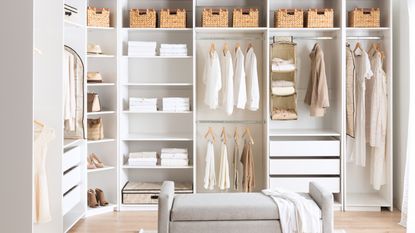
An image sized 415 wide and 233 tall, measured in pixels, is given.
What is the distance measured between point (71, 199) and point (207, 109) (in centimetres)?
207

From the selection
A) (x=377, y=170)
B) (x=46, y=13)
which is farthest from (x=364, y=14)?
(x=46, y=13)

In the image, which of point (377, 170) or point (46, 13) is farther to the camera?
point (377, 170)

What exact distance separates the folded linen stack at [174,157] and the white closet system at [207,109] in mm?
127

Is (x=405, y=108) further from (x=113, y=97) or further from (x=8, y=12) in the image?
(x=8, y=12)

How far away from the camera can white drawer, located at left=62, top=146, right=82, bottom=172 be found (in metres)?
5.50

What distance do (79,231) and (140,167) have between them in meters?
1.18

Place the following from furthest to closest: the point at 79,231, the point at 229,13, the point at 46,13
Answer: the point at 229,13
the point at 79,231
the point at 46,13

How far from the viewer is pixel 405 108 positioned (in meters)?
6.41

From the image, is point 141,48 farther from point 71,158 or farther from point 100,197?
point 100,197

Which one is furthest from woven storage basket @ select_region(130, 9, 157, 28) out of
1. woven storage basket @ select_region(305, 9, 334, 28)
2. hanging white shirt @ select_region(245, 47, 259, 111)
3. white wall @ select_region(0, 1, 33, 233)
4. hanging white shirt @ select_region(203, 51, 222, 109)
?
white wall @ select_region(0, 1, 33, 233)

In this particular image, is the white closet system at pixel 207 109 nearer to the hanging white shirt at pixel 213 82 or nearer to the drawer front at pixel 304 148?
the drawer front at pixel 304 148

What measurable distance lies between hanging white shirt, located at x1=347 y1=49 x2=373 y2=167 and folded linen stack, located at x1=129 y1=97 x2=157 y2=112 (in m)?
2.25

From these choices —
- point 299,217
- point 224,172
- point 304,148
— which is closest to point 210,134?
point 224,172

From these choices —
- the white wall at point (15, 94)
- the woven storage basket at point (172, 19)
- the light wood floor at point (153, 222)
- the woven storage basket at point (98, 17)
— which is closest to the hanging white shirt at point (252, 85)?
the woven storage basket at point (172, 19)
